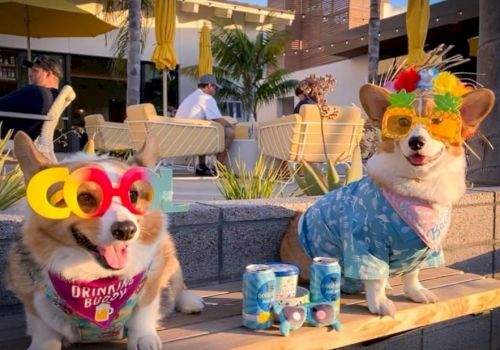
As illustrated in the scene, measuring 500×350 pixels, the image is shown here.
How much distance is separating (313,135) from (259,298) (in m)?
3.70

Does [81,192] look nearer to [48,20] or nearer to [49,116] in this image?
[49,116]

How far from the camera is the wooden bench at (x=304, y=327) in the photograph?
173cm

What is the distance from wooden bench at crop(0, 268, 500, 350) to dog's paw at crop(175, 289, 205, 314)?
26 mm

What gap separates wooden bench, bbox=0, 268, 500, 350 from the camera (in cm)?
173

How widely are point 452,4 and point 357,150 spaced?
8106mm

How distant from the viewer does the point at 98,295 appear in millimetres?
1507

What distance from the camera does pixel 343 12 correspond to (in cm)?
2006

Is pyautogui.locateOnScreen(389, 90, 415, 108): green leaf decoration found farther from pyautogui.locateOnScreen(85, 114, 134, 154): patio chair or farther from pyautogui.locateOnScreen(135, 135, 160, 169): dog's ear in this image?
pyautogui.locateOnScreen(85, 114, 134, 154): patio chair

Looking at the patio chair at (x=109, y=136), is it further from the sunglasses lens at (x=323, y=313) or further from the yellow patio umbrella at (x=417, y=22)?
the sunglasses lens at (x=323, y=313)

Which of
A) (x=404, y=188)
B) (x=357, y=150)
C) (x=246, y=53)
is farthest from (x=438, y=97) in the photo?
(x=246, y=53)

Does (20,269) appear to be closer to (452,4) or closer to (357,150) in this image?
(357,150)

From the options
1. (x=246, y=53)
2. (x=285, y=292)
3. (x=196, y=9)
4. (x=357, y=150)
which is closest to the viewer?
(x=285, y=292)

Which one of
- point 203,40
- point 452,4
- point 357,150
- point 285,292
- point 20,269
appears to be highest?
point 452,4

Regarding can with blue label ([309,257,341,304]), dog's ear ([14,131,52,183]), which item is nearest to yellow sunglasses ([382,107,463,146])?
can with blue label ([309,257,341,304])
